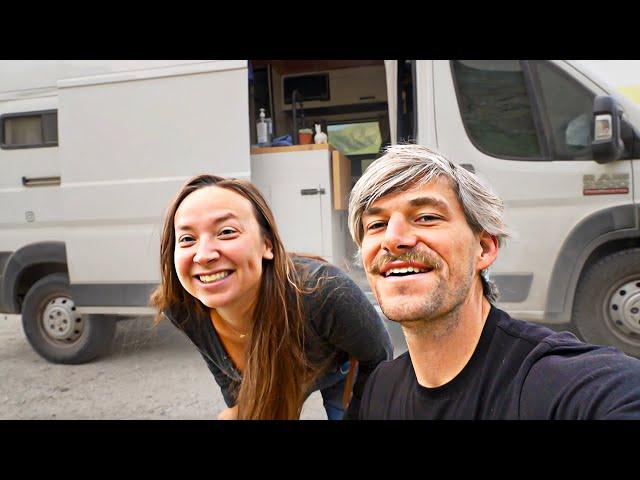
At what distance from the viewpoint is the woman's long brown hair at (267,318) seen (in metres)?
1.24

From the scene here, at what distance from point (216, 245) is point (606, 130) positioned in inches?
60.9

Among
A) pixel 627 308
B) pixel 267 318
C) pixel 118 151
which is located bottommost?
pixel 627 308

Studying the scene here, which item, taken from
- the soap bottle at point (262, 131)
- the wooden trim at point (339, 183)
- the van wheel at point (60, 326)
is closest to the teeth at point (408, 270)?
the wooden trim at point (339, 183)

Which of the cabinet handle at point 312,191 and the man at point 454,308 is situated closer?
the man at point 454,308

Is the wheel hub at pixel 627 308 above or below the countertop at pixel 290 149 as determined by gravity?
below

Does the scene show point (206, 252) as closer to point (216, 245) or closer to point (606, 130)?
point (216, 245)

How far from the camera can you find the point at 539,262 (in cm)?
179

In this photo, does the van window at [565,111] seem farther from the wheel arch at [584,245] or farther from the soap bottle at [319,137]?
the soap bottle at [319,137]

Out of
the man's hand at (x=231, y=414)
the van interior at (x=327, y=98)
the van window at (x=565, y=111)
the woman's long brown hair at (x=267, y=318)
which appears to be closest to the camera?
the woman's long brown hair at (x=267, y=318)

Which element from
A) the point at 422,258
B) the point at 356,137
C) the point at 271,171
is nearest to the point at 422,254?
the point at 422,258

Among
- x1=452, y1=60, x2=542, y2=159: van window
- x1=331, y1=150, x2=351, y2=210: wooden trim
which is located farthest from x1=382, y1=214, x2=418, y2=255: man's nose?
x1=452, y1=60, x2=542, y2=159: van window

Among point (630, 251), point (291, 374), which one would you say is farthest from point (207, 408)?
point (630, 251)

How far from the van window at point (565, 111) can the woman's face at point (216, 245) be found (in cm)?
140

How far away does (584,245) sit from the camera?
1764 millimetres
